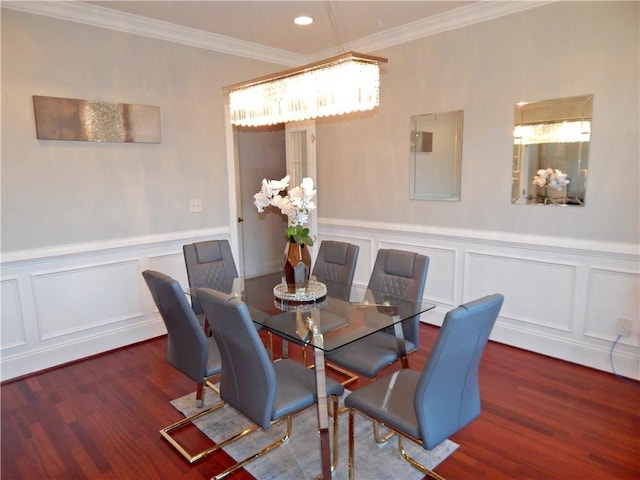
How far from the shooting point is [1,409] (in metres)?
2.76

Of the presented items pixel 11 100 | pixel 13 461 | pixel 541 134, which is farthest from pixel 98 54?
pixel 541 134

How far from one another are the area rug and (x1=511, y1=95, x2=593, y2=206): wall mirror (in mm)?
1968

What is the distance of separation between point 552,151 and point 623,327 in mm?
1333

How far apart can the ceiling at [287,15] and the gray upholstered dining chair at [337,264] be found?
6.04 ft

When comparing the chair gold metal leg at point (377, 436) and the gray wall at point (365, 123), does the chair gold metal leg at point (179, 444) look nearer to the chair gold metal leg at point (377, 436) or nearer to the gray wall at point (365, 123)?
the chair gold metal leg at point (377, 436)

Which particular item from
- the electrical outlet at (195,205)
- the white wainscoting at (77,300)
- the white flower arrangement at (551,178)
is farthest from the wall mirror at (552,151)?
the white wainscoting at (77,300)

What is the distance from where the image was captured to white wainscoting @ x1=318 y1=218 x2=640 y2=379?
9.77 feet

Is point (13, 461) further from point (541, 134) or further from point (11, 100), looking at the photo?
point (541, 134)

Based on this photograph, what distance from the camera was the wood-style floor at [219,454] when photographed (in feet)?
7.13

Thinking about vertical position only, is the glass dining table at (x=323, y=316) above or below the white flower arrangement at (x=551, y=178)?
below

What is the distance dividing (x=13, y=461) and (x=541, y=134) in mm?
3927

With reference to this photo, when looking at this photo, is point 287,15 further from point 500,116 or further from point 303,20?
point 500,116

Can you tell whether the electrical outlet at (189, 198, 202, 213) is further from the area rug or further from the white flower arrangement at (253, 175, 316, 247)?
the area rug

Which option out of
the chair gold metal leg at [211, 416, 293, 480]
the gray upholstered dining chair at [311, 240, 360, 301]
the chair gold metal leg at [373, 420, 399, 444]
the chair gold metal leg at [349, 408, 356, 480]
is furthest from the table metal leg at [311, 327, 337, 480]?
the gray upholstered dining chair at [311, 240, 360, 301]
